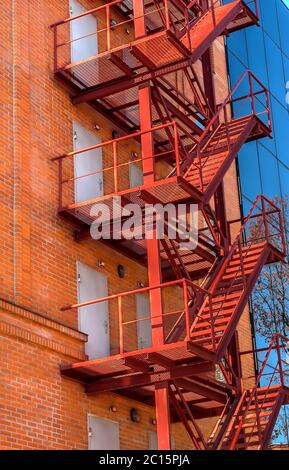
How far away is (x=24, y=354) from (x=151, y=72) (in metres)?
7.16

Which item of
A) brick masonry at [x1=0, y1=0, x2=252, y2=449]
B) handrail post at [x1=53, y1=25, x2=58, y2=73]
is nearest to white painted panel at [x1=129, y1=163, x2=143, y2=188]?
brick masonry at [x1=0, y1=0, x2=252, y2=449]

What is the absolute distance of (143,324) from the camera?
74.8 feet

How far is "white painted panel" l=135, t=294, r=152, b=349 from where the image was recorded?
22.6 meters

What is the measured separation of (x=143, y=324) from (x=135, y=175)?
3.74 meters

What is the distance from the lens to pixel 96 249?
71.8 feet

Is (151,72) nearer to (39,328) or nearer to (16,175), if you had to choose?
(16,175)

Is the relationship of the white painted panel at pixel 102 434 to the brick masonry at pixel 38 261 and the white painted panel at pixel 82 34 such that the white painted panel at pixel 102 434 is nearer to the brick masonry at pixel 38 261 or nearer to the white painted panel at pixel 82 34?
the brick masonry at pixel 38 261

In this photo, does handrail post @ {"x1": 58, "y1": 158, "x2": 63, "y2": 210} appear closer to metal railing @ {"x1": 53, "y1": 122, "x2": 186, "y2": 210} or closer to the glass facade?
metal railing @ {"x1": 53, "y1": 122, "x2": 186, "y2": 210}

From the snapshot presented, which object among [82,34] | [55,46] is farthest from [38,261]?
[82,34]

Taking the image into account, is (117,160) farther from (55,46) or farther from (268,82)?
(268,82)

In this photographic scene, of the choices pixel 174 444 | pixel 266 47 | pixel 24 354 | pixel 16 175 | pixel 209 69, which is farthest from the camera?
pixel 266 47

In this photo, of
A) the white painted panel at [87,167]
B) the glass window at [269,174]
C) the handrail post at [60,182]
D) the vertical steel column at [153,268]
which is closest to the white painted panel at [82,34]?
the vertical steel column at [153,268]

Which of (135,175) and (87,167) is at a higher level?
(135,175)

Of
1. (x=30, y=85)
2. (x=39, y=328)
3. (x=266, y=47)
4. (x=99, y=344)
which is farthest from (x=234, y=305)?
(x=266, y=47)
